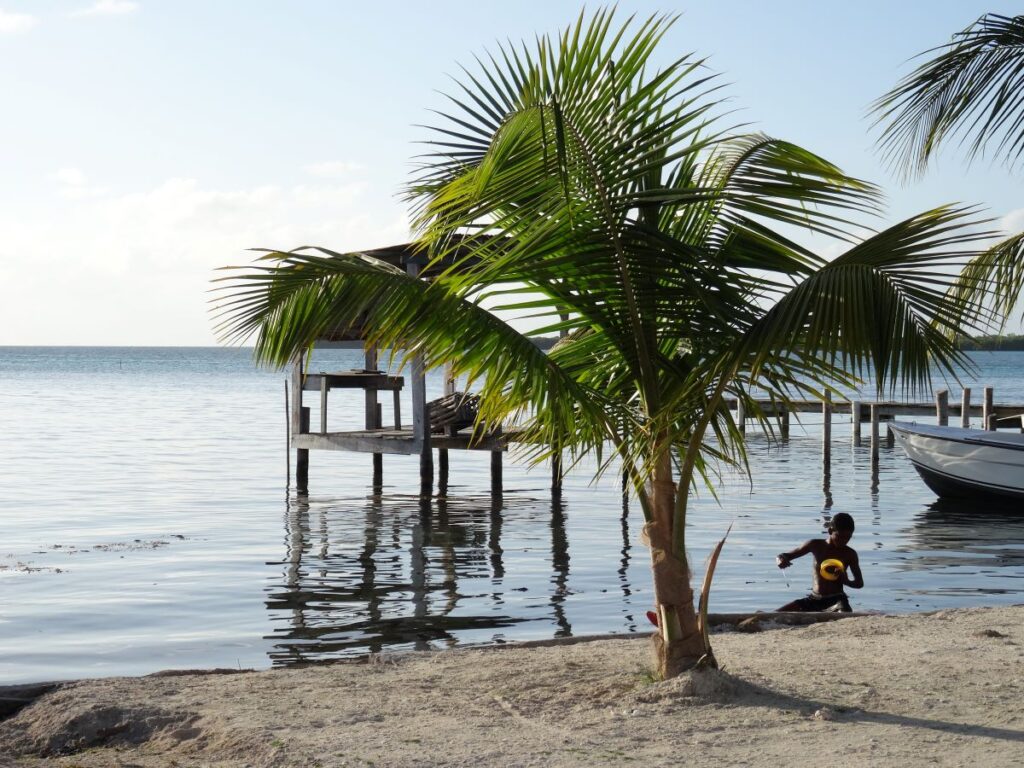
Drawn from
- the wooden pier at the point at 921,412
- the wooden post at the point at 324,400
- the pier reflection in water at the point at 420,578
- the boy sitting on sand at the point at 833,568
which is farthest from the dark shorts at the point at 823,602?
the wooden pier at the point at 921,412

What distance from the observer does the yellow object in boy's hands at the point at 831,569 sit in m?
9.79

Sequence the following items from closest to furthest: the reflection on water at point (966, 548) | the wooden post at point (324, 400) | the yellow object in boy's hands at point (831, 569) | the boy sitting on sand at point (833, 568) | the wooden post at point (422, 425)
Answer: the boy sitting on sand at point (833, 568) < the yellow object in boy's hands at point (831, 569) < the reflection on water at point (966, 548) < the wooden post at point (422, 425) < the wooden post at point (324, 400)

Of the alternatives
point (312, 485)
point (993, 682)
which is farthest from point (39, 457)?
point (993, 682)

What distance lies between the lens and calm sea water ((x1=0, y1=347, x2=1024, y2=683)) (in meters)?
10.9

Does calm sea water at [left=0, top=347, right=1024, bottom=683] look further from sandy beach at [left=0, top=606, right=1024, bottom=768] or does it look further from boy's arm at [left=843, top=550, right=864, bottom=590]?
boy's arm at [left=843, top=550, right=864, bottom=590]

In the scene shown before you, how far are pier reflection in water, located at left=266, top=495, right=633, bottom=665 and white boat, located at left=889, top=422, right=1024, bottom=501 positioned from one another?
6533mm

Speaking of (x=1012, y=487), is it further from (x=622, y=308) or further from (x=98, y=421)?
(x=98, y=421)

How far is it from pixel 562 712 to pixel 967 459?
54.5ft

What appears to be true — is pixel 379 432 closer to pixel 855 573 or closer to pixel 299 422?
pixel 299 422

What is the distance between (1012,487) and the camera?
20.0 metres

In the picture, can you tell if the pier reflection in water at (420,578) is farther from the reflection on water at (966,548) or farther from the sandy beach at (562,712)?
the reflection on water at (966,548)

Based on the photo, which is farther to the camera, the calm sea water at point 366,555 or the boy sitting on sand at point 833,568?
the calm sea water at point 366,555

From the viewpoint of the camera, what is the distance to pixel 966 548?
16.5m

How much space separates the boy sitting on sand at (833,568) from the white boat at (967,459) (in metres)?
11.4
